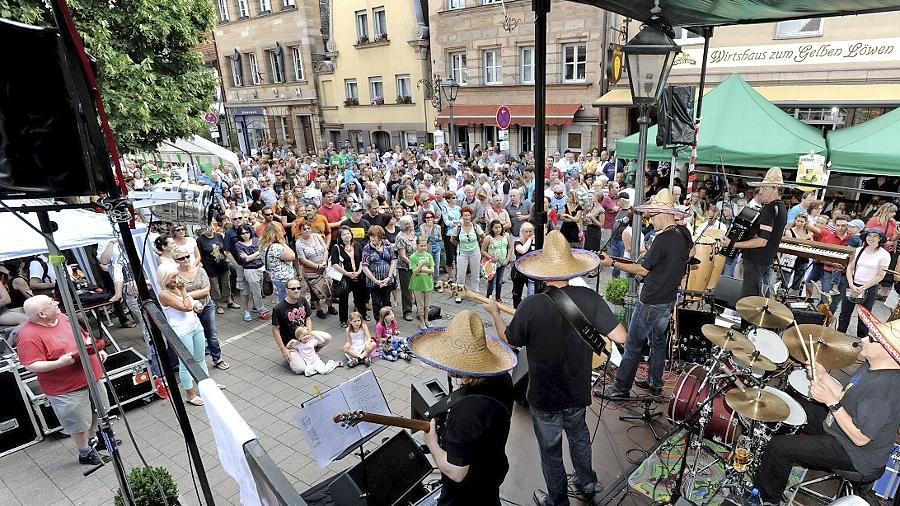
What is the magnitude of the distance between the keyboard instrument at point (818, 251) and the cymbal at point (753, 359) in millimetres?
4373

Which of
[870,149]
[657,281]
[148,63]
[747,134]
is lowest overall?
[657,281]

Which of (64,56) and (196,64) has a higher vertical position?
(196,64)

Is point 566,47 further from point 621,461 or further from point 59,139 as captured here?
point 59,139

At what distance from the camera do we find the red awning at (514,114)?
66.6ft

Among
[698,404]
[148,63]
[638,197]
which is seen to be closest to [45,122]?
[698,404]

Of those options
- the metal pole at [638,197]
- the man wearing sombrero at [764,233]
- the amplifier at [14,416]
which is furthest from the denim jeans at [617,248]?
the amplifier at [14,416]

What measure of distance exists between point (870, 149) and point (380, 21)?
78.2ft

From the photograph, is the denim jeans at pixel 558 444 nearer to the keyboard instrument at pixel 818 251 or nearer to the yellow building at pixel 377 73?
the keyboard instrument at pixel 818 251

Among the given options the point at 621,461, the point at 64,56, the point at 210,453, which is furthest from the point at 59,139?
the point at 621,461

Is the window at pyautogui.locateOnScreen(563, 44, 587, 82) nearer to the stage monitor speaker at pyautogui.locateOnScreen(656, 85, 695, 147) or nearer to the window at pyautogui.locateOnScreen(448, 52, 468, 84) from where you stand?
the window at pyautogui.locateOnScreen(448, 52, 468, 84)

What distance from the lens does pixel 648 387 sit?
5625 mm

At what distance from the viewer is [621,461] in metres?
4.58

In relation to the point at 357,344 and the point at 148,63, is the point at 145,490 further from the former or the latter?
the point at 148,63

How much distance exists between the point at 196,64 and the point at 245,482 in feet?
39.2
